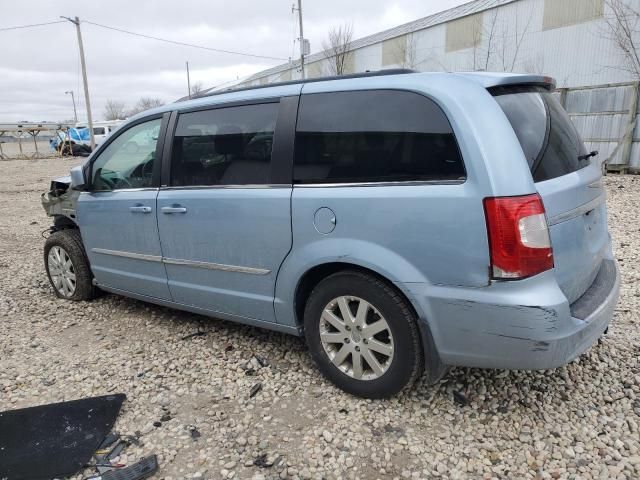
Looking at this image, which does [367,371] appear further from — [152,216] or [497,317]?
[152,216]

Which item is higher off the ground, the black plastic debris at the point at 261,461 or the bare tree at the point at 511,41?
the bare tree at the point at 511,41

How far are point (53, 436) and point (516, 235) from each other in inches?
101

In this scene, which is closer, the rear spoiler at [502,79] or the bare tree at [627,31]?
the rear spoiler at [502,79]

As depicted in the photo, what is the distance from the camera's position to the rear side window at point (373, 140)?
7.67 feet

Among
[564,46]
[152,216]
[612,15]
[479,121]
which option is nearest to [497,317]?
[479,121]

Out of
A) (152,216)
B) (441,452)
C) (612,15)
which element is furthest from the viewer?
(612,15)

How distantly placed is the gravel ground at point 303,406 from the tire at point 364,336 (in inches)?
6.2

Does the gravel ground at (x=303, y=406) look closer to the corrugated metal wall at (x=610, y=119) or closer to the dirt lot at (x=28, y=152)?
the corrugated metal wall at (x=610, y=119)

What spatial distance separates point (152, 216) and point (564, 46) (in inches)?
779

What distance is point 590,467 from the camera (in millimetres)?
2209

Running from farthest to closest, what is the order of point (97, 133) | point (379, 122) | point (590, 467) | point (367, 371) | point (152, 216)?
point (97, 133) < point (152, 216) < point (367, 371) < point (379, 122) < point (590, 467)

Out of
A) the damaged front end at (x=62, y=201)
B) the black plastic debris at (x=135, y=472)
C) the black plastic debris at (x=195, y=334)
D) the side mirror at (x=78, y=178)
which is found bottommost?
the black plastic debris at (x=135, y=472)

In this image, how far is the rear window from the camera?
7.64ft

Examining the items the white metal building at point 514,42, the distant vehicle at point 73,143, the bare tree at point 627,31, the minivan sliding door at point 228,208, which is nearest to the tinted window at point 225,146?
the minivan sliding door at point 228,208
